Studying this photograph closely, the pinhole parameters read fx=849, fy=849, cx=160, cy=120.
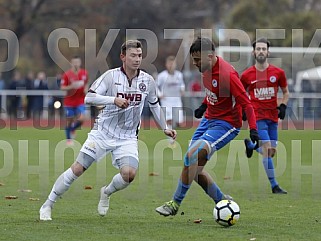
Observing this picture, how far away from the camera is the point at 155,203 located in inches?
448

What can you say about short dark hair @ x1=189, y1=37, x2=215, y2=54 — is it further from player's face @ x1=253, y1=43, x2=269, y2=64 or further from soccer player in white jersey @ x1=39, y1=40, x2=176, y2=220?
player's face @ x1=253, y1=43, x2=269, y2=64

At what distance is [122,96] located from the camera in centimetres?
969

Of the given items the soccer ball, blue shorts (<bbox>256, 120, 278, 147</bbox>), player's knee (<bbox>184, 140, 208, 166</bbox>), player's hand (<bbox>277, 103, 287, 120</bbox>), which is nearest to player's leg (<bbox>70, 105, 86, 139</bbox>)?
blue shorts (<bbox>256, 120, 278, 147</bbox>)

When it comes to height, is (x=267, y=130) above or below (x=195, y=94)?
above

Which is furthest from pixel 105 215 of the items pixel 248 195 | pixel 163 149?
pixel 163 149

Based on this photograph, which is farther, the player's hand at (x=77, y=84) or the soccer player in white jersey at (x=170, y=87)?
the soccer player in white jersey at (x=170, y=87)

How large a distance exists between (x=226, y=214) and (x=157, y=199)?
2.77 m

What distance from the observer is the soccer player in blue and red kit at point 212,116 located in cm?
963

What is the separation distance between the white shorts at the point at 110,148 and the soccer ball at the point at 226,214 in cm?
116

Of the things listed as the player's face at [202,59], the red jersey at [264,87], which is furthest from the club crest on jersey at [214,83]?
the red jersey at [264,87]

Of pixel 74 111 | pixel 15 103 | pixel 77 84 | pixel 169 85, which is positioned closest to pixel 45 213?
pixel 77 84

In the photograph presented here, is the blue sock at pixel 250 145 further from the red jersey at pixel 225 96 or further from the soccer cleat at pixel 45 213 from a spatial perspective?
the soccer cleat at pixel 45 213

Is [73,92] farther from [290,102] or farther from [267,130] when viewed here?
[290,102]

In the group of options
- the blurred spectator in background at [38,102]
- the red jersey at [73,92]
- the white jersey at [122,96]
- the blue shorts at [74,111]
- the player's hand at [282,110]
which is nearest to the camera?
the white jersey at [122,96]
